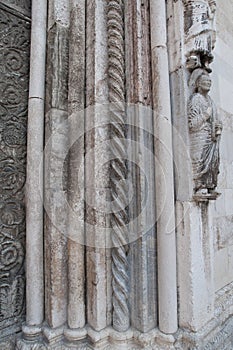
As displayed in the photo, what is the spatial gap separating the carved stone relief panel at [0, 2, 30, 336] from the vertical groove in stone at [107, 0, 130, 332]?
18.3 inches

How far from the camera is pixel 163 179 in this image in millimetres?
1146

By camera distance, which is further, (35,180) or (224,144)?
(224,144)

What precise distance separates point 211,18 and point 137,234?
117 cm

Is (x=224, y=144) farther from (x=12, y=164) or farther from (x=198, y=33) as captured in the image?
(x=12, y=164)

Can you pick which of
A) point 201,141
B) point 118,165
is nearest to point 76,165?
point 118,165

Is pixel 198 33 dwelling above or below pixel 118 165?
above

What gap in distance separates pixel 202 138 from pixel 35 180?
0.83 m

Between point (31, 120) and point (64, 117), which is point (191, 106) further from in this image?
point (31, 120)

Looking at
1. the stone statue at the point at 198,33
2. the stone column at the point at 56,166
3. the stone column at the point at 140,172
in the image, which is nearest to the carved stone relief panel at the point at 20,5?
the stone column at the point at 56,166

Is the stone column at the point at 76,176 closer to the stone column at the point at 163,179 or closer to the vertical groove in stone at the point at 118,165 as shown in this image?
the vertical groove in stone at the point at 118,165

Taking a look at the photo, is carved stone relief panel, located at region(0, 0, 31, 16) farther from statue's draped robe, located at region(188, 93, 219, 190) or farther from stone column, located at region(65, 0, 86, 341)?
statue's draped robe, located at region(188, 93, 219, 190)

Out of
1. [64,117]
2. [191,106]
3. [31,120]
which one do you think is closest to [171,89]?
[191,106]

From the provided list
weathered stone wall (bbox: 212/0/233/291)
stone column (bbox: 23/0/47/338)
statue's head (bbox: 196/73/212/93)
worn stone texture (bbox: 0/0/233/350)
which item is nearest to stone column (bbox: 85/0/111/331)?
worn stone texture (bbox: 0/0/233/350)

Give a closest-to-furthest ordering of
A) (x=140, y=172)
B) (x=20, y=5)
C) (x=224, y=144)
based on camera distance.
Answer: (x=140, y=172) < (x=20, y=5) < (x=224, y=144)
